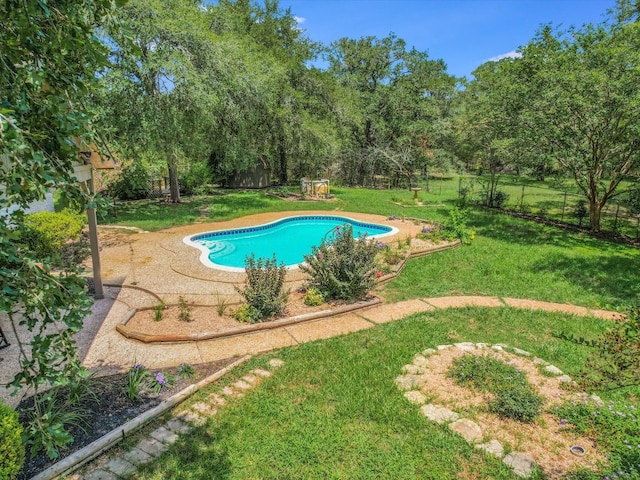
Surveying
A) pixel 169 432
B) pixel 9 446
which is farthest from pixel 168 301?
pixel 9 446

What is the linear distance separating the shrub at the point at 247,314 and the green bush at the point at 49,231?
4216mm

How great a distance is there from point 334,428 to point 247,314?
9.05 feet

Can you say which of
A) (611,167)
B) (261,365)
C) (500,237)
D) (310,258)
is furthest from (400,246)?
(611,167)

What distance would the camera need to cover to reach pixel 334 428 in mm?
3641

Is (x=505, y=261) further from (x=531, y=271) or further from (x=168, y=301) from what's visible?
(x=168, y=301)

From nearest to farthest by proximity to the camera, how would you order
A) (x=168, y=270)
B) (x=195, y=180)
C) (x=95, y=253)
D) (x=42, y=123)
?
(x=42, y=123) < (x=95, y=253) < (x=168, y=270) < (x=195, y=180)

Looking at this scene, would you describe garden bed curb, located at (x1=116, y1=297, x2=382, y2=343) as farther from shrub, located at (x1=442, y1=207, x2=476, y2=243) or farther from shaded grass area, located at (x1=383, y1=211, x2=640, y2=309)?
shrub, located at (x1=442, y1=207, x2=476, y2=243)

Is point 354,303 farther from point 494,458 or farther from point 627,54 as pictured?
point 627,54

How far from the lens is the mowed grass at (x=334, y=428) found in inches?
124

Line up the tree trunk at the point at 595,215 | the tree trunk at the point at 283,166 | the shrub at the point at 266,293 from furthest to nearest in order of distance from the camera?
1. the tree trunk at the point at 283,166
2. the tree trunk at the point at 595,215
3. the shrub at the point at 266,293

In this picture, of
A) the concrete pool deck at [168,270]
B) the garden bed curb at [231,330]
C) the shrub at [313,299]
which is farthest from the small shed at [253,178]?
the garden bed curb at [231,330]

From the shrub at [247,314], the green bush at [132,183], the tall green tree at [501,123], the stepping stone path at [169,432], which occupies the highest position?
the tall green tree at [501,123]

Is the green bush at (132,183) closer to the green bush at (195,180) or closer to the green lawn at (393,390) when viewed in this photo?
the green bush at (195,180)

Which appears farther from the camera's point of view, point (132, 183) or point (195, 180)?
point (195, 180)
